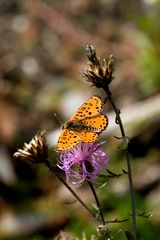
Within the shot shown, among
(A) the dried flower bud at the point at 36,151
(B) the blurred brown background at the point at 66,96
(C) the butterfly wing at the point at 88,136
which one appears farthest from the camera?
(B) the blurred brown background at the point at 66,96

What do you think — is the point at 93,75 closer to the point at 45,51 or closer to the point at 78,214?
the point at 78,214

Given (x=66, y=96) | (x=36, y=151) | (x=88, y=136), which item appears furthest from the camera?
(x=66, y=96)

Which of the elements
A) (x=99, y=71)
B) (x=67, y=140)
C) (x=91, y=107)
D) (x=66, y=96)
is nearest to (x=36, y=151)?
(x=67, y=140)

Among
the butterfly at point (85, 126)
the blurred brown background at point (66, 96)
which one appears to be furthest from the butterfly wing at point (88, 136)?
the blurred brown background at point (66, 96)

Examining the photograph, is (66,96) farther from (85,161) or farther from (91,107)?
(91,107)

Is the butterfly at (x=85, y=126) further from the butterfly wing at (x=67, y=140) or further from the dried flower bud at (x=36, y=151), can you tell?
the dried flower bud at (x=36, y=151)

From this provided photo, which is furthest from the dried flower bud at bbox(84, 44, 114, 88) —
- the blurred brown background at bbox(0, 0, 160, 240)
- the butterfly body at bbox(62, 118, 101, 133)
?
the blurred brown background at bbox(0, 0, 160, 240)

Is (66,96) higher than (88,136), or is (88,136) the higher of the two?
(66,96)
